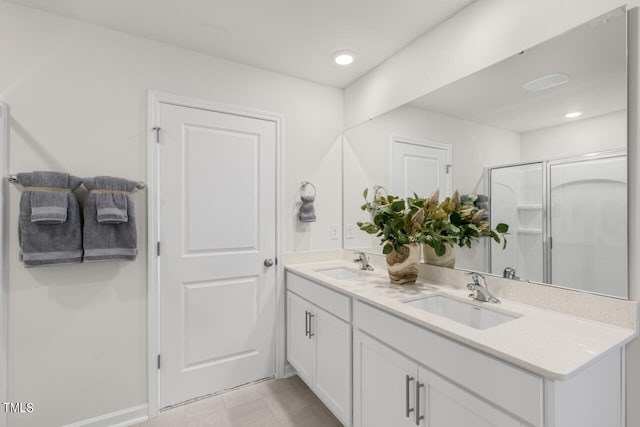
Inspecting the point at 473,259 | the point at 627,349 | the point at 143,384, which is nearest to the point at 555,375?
the point at 627,349

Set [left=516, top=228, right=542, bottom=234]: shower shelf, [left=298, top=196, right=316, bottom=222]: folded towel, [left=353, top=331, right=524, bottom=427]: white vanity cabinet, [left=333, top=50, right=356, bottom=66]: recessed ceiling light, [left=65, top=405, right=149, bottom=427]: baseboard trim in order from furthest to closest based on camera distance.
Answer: [left=298, top=196, right=316, bottom=222]: folded towel
[left=333, top=50, right=356, bottom=66]: recessed ceiling light
[left=65, top=405, right=149, bottom=427]: baseboard trim
[left=516, top=228, right=542, bottom=234]: shower shelf
[left=353, top=331, right=524, bottom=427]: white vanity cabinet

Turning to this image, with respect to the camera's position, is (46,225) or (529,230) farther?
(46,225)

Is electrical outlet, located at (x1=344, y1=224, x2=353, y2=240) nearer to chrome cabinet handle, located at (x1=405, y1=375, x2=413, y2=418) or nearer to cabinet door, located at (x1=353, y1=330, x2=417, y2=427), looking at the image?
cabinet door, located at (x1=353, y1=330, x2=417, y2=427)

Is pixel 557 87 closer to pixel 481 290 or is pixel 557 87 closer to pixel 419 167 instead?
pixel 419 167

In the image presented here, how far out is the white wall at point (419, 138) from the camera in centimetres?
162

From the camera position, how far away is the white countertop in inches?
35.1

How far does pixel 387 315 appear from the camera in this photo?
1.42 meters

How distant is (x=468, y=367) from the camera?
105 cm

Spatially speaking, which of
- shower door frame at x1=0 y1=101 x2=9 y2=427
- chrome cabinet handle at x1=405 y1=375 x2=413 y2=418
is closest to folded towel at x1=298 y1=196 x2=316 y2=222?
chrome cabinet handle at x1=405 y1=375 x2=413 y2=418

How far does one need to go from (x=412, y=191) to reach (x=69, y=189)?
80.4 inches

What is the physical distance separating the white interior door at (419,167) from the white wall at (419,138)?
40 mm

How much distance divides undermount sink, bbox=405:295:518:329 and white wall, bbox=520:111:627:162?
74 centimetres

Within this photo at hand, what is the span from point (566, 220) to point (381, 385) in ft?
3.61

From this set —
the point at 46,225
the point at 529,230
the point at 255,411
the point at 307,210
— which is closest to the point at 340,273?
the point at 307,210
